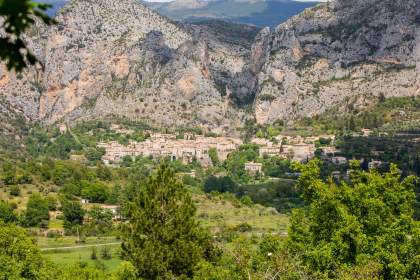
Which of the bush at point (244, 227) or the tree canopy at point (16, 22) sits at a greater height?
the tree canopy at point (16, 22)

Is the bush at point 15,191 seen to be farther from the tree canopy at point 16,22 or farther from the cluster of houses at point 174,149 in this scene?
the tree canopy at point 16,22

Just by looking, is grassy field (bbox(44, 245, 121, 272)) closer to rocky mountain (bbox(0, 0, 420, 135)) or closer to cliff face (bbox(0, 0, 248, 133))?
rocky mountain (bbox(0, 0, 420, 135))

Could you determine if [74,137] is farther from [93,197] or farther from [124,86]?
[93,197]

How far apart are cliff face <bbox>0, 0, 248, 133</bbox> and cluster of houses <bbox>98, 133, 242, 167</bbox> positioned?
1899 centimetres

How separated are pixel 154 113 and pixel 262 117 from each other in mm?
26782

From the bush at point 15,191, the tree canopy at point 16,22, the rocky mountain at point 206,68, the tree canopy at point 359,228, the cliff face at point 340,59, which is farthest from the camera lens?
the rocky mountain at point 206,68

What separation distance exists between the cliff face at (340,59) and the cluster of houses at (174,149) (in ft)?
64.9

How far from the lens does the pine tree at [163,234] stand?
96.3 feet

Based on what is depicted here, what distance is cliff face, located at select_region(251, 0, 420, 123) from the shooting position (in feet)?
468

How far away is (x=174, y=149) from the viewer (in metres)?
135

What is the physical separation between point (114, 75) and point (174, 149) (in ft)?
133

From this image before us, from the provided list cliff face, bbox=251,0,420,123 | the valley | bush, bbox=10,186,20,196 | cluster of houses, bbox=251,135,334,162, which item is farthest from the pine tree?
cliff face, bbox=251,0,420,123

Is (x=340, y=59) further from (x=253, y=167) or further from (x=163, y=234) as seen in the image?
(x=163, y=234)

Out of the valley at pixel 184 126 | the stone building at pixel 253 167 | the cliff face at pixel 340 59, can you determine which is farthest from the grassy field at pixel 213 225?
the cliff face at pixel 340 59
